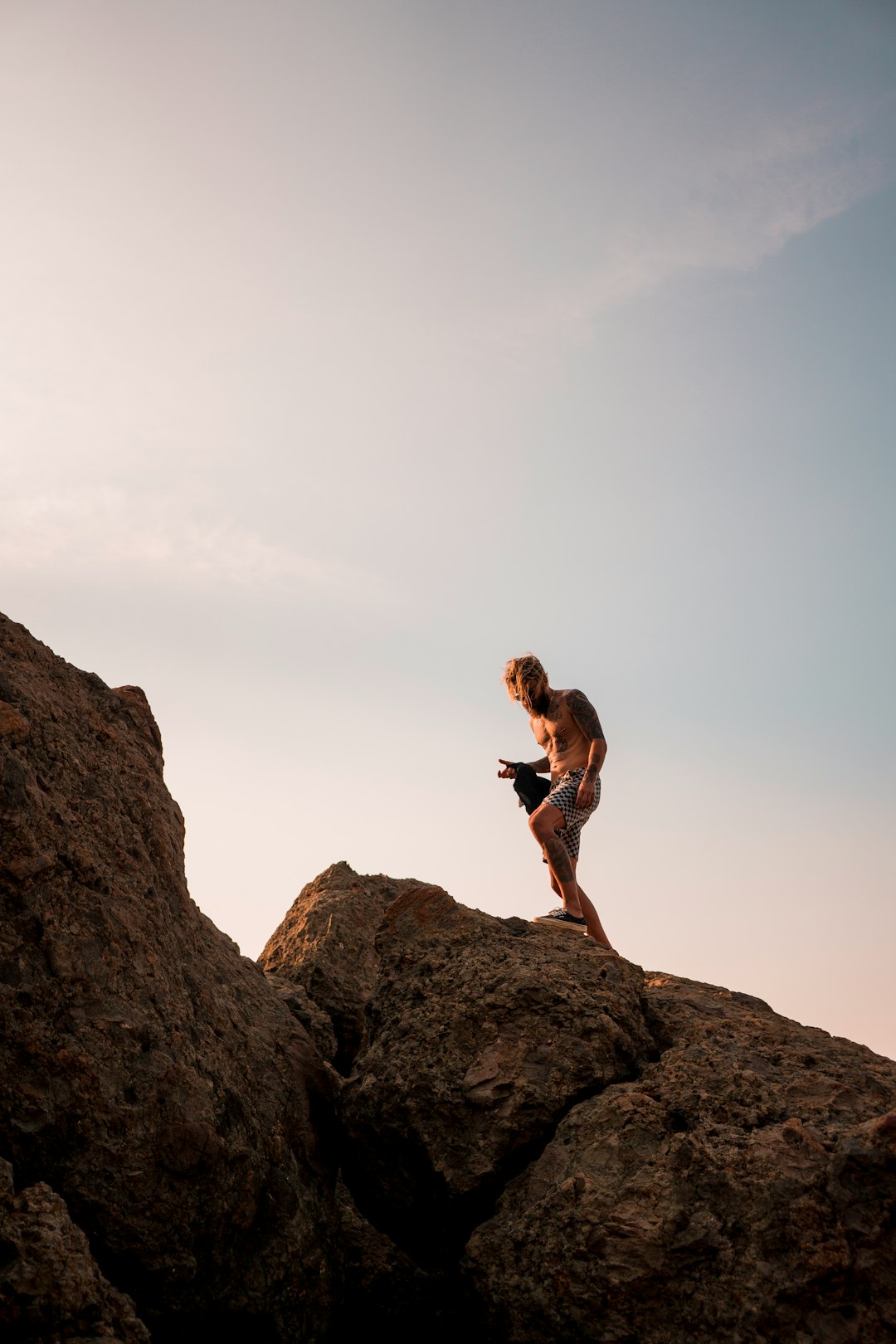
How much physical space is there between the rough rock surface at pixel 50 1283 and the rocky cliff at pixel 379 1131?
0.01 metres

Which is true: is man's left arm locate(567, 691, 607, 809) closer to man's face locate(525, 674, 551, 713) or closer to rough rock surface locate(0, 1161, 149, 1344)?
man's face locate(525, 674, 551, 713)

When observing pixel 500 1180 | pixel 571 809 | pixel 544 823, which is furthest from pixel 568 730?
pixel 500 1180

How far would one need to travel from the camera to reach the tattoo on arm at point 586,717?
8.67 metres

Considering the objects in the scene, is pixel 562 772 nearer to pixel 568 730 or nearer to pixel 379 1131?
pixel 568 730

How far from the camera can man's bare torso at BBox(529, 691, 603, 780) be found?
8703mm

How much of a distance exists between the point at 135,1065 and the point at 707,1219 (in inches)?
102

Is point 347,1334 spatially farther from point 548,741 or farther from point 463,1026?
point 548,741

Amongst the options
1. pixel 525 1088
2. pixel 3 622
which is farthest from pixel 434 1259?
pixel 3 622

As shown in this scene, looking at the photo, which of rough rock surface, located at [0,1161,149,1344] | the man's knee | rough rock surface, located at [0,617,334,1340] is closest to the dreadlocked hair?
the man's knee

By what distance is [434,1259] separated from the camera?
514 cm

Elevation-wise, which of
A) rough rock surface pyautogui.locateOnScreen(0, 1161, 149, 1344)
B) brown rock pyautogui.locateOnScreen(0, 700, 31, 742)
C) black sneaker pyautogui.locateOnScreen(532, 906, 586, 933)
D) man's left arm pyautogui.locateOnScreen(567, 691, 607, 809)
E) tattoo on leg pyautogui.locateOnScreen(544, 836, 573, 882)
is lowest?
rough rock surface pyautogui.locateOnScreen(0, 1161, 149, 1344)

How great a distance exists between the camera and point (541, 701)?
356 inches

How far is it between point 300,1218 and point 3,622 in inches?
138

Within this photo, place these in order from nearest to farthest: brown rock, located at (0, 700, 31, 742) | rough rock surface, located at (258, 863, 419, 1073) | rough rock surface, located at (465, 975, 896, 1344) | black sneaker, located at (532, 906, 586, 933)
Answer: rough rock surface, located at (465, 975, 896, 1344) → brown rock, located at (0, 700, 31, 742) → rough rock surface, located at (258, 863, 419, 1073) → black sneaker, located at (532, 906, 586, 933)
